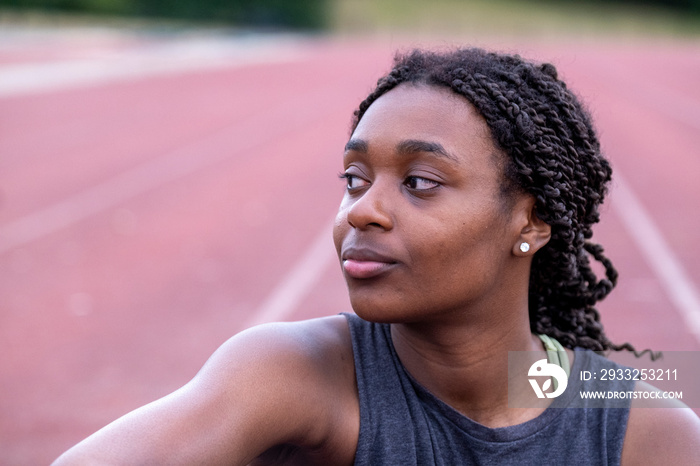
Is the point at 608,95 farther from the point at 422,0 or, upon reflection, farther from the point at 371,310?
the point at 422,0

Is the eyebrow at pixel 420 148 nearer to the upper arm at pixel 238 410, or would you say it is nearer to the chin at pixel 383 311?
the chin at pixel 383 311

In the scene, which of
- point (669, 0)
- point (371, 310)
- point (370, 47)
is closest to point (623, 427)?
point (371, 310)

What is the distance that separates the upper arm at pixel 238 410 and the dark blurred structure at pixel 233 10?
1986 inches

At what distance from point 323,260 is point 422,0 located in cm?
6683

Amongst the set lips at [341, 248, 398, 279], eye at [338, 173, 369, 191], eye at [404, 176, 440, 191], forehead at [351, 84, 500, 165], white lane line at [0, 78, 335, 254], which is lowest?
lips at [341, 248, 398, 279]

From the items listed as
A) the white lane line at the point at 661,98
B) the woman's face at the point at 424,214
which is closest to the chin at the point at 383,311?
the woman's face at the point at 424,214

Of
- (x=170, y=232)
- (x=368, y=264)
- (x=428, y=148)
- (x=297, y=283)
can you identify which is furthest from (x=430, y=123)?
(x=170, y=232)

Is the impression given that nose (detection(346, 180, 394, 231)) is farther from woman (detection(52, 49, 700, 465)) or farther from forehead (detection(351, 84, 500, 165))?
forehead (detection(351, 84, 500, 165))

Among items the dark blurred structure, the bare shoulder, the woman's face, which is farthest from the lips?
the dark blurred structure

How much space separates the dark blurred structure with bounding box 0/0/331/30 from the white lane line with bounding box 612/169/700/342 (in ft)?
141

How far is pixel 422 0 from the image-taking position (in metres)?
72.2

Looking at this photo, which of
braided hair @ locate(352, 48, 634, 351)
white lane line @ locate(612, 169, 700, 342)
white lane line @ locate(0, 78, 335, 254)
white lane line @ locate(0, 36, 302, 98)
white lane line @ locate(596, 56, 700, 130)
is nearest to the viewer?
braided hair @ locate(352, 48, 634, 351)

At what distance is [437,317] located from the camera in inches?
71.5

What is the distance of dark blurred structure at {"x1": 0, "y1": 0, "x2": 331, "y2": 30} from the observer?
51575 millimetres
